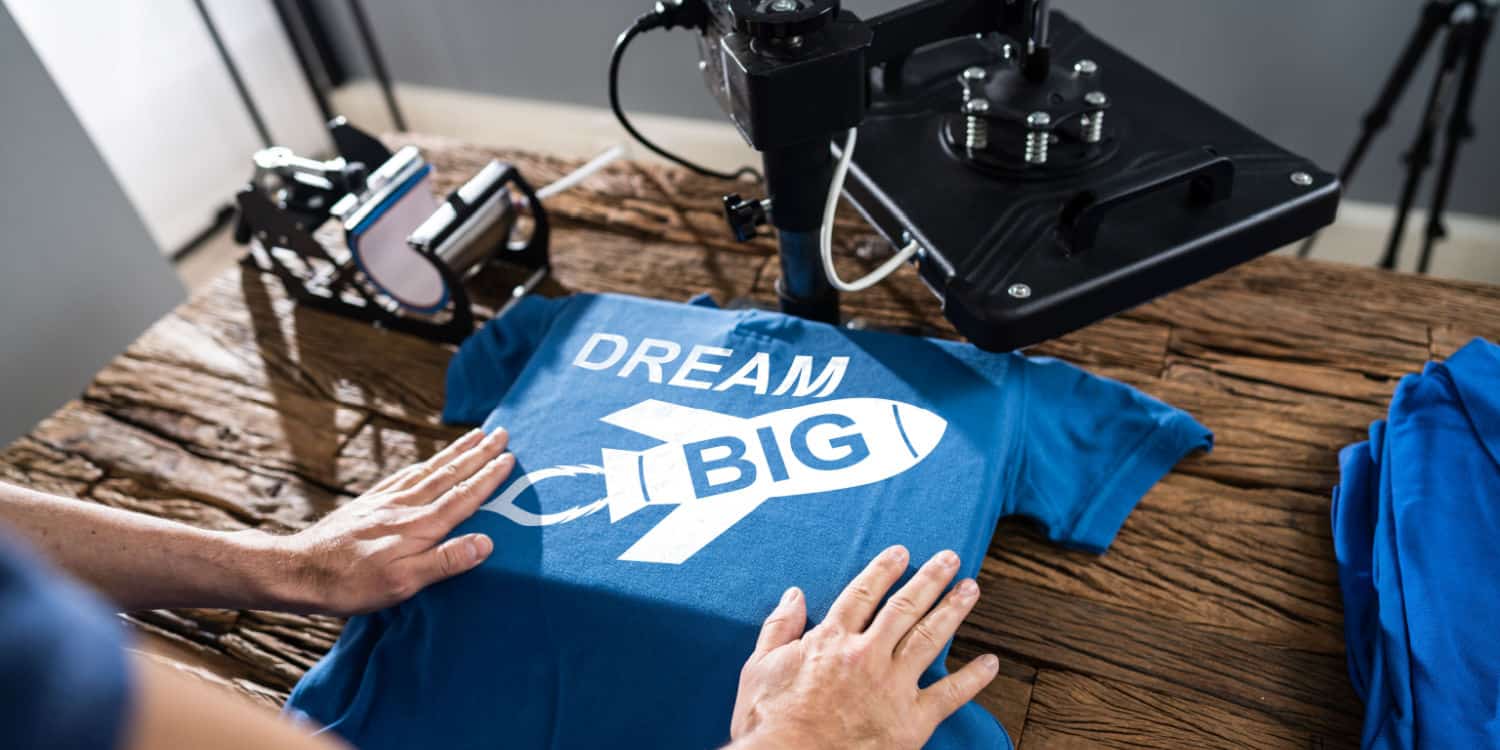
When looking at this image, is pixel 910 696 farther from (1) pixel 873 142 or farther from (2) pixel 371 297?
(2) pixel 371 297

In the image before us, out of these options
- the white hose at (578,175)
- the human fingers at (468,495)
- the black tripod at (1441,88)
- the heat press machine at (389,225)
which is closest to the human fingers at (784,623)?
the human fingers at (468,495)

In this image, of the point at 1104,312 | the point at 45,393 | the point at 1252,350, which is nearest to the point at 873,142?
the point at 1104,312

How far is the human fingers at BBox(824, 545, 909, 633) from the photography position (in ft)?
2.56

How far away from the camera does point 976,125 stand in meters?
0.98

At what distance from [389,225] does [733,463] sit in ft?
1.91

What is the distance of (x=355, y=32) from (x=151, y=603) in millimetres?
2151

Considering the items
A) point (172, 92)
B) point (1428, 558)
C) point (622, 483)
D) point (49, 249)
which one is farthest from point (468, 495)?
point (172, 92)

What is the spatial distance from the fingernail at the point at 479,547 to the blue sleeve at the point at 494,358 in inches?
11.4

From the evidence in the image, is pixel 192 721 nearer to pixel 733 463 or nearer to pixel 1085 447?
pixel 733 463

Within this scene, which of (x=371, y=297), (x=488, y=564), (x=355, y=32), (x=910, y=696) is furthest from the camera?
(x=355, y=32)

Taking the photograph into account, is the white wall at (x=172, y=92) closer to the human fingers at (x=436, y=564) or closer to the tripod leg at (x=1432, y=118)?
the human fingers at (x=436, y=564)

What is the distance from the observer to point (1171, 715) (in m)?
0.81

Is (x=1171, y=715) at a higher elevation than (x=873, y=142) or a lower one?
lower

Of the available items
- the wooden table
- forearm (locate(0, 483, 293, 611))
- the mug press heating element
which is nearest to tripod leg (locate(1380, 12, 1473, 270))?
the wooden table
